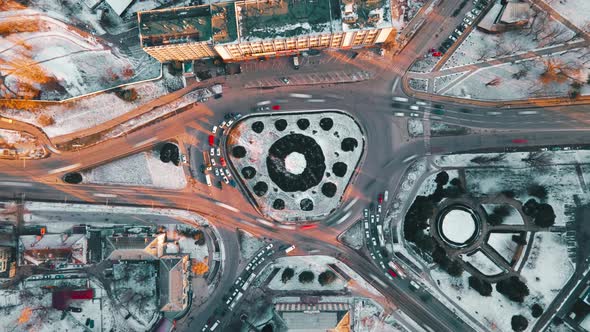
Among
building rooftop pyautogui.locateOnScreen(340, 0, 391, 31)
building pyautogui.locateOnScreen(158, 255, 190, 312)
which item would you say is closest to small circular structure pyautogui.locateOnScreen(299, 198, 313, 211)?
building pyautogui.locateOnScreen(158, 255, 190, 312)

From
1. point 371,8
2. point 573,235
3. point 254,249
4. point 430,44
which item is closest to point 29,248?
point 254,249

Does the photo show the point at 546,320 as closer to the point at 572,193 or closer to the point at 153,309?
the point at 572,193

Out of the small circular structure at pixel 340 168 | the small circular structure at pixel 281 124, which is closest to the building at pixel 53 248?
the small circular structure at pixel 281 124

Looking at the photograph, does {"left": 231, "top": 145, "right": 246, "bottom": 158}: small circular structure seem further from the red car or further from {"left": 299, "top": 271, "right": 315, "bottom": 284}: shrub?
the red car

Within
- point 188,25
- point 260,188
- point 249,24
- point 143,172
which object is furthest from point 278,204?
point 188,25

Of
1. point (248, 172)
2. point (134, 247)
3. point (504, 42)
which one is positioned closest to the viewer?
point (134, 247)

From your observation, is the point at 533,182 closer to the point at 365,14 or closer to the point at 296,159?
the point at 365,14

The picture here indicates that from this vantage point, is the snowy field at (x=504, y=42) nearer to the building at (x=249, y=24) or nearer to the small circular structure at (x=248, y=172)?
the building at (x=249, y=24)

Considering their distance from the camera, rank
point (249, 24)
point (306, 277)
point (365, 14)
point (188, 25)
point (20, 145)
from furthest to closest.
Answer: point (20, 145) → point (306, 277) → point (188, 25) → point (249, 24) → point (365, 14)
